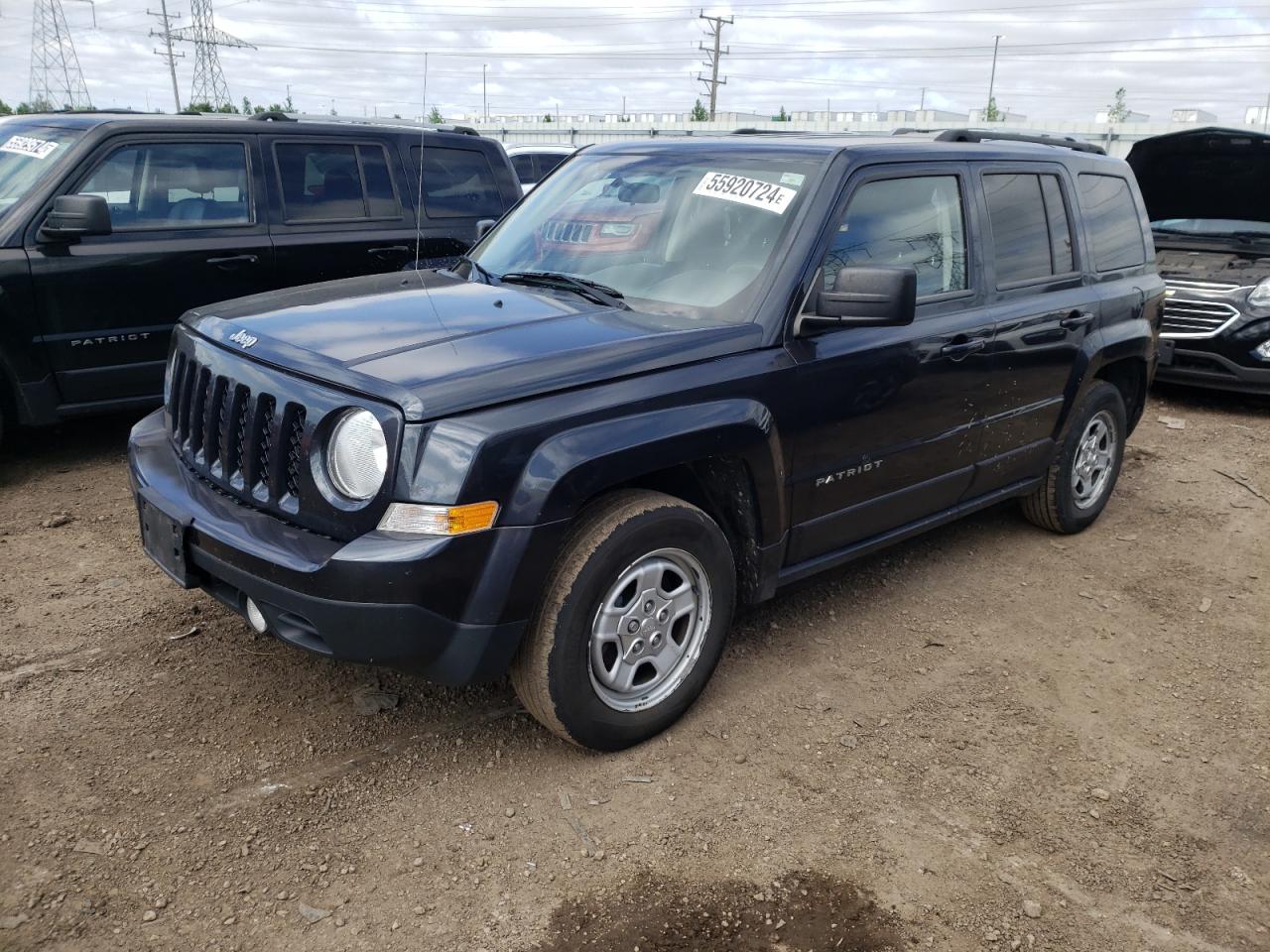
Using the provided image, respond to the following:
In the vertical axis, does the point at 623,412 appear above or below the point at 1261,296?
above

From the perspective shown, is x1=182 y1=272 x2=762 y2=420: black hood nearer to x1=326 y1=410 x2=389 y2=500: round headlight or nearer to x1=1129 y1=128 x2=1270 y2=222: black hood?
x1=326 y1=410 x2=389 y2=500: round headlight

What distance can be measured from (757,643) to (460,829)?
1549 millimetres

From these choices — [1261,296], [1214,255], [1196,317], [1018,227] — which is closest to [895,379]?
[1018,227]

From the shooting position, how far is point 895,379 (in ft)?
12.4

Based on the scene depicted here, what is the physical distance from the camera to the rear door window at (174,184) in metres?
5.68

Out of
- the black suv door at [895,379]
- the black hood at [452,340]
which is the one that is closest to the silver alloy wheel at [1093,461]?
the black suv door at [895,379]

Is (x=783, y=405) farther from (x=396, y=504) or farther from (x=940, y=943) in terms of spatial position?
(x=940, y=943)

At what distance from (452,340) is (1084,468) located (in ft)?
12.1

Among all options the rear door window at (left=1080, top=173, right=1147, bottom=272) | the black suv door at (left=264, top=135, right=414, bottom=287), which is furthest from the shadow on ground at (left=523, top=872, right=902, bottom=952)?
the black suv door at (left=264, top=135, right=414, bottom=287)

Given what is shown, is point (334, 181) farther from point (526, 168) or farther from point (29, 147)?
point (526, 168)

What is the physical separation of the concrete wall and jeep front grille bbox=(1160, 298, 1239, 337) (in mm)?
9518

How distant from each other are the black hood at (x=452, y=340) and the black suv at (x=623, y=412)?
13mm

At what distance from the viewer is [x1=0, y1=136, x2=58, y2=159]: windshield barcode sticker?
5645mm

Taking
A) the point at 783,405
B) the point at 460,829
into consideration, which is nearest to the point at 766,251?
the point at 783,405
